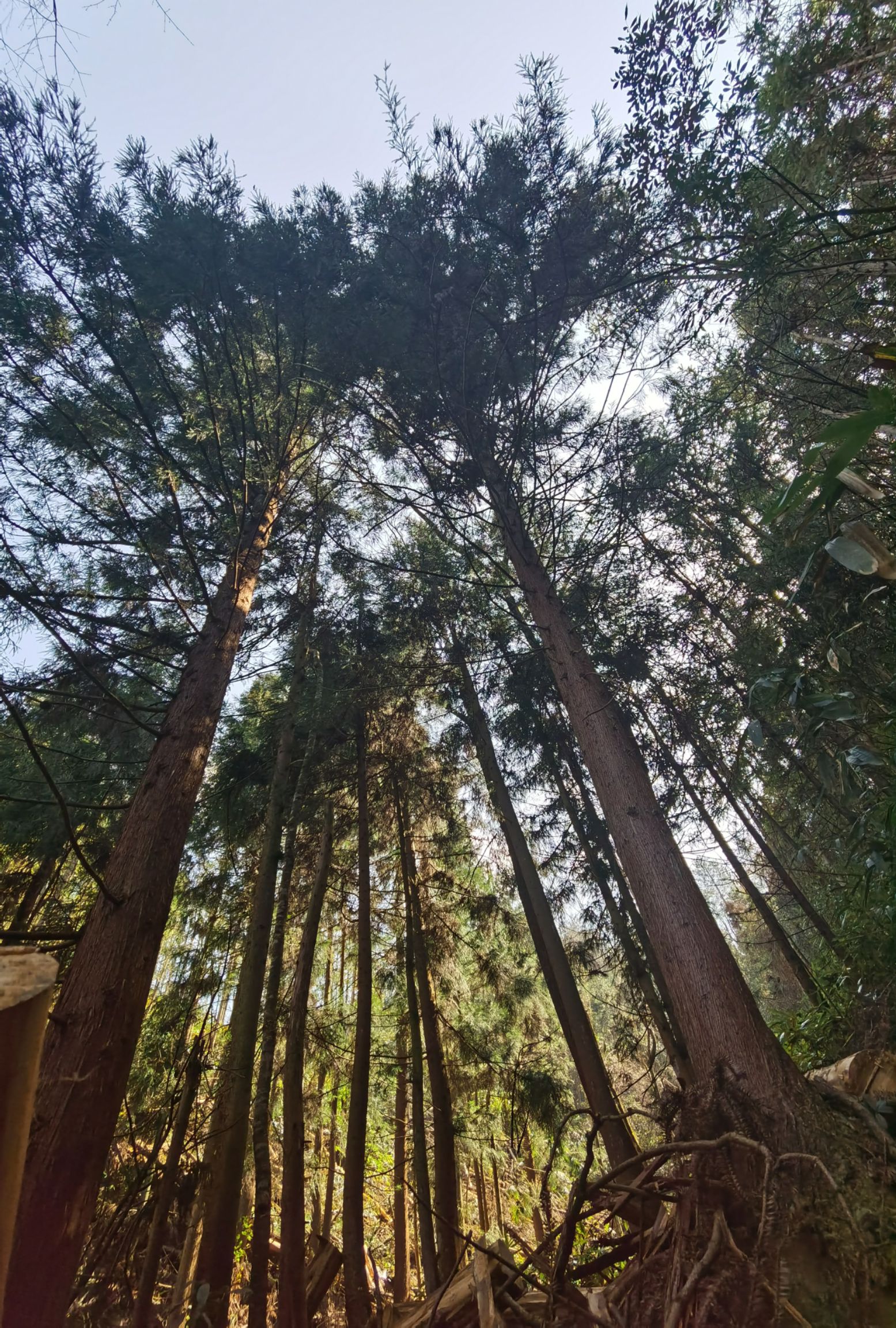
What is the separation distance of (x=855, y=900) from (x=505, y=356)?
16.0 ft

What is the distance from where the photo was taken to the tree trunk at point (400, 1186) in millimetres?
7195

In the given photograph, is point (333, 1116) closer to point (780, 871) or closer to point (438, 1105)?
point (438, 1105)

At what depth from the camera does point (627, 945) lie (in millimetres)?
4797

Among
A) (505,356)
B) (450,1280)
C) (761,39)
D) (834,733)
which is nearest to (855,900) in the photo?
(834,733)

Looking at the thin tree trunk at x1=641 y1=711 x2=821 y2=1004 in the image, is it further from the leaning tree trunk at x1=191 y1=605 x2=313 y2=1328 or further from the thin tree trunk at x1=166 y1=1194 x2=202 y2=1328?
the thin tree trunk at x1=166 y1=1194 x2=202 y2=1328

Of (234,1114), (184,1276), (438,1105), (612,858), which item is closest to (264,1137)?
(234,1114)

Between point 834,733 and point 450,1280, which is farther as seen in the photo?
point 834,733

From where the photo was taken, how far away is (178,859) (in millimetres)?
2863

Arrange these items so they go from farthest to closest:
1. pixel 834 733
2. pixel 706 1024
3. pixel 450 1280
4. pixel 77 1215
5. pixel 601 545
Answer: pixel 601 545 < pixel 834 733 < pixel 706 1024 < pixel 77 1215 < pixel 450 1280

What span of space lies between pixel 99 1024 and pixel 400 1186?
7523 millimetres

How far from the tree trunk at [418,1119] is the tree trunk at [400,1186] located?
135 centimetres

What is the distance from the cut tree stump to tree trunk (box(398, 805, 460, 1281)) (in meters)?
4.75

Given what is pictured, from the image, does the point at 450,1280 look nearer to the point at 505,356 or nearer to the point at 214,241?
the point at 505,356

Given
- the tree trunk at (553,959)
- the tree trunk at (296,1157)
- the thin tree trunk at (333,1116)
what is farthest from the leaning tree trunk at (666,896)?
the thin tree trunk at (333,1116)
